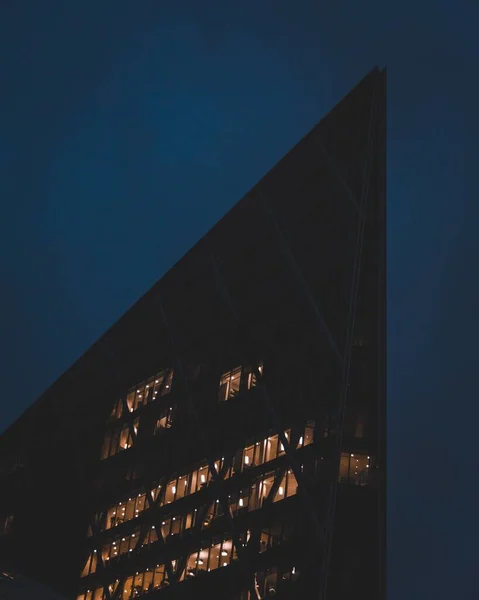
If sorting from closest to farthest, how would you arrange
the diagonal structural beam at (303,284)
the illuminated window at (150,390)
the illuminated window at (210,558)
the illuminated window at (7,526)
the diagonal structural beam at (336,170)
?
the diagonal structural beam at (303,284) < the illuminated window at (210,558) < the diagonal structural beam at (336,170) < the illuminated window at (150,390) < the illuminated window at (7,526)

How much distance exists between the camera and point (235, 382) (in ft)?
165

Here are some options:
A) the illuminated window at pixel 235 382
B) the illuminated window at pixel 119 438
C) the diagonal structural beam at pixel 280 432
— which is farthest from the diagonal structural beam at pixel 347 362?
the illuminated window at pixel 119 438

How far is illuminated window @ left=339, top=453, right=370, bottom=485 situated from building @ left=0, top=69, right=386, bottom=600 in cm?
7

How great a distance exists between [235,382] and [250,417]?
3.31m

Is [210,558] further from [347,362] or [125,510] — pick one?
[347,362]

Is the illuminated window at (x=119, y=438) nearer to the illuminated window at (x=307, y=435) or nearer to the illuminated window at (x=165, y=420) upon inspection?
the illuminated window at (x=165, y=420)

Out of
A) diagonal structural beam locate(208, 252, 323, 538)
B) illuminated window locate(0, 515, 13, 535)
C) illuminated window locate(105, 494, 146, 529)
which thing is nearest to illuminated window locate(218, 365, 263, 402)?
diagonal structural beam locate(208, 252, 323, 538)

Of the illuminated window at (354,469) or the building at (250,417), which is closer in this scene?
the building at (250,417)

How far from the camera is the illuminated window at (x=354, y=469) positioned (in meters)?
41.8

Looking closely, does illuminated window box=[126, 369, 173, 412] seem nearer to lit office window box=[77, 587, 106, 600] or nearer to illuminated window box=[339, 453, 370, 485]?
lit office window box=[77, 587, 106, 600]

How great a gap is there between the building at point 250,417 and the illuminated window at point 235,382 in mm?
186

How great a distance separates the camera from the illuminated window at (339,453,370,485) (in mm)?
41750

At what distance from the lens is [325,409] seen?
42.9 metres

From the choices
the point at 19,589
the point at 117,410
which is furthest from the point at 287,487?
the point at 117,410
